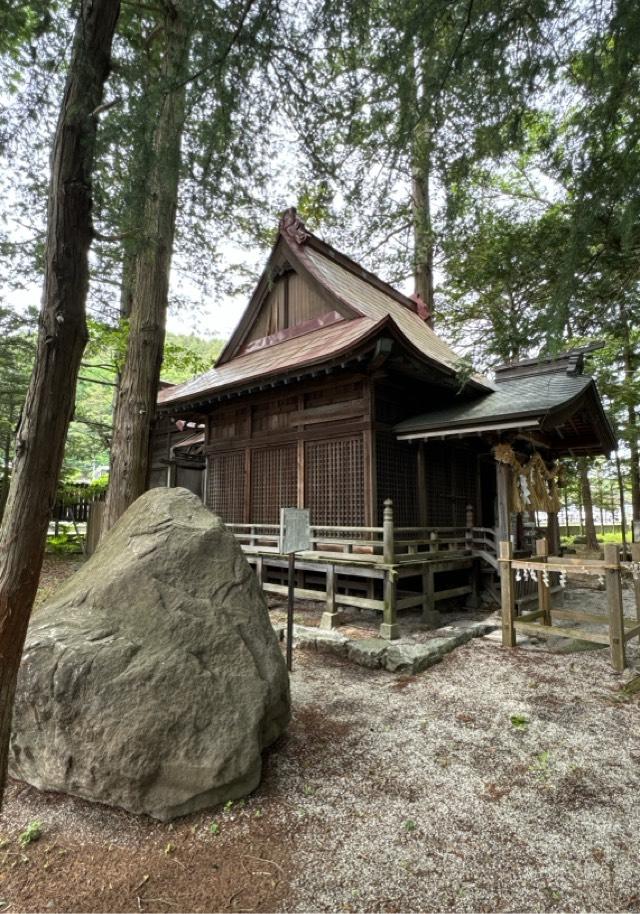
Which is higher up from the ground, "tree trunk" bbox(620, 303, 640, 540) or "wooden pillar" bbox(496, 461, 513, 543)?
"tree trunk" bbox(620, 303, 640, 540)

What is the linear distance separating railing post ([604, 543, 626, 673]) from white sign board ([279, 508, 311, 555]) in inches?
132

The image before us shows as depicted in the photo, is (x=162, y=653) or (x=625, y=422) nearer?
(x=162, y=653)

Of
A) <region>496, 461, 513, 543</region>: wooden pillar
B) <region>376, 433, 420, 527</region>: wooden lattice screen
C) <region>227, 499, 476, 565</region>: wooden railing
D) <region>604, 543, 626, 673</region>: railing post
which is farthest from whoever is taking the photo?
<region>376, 433, 420, 527</region>: wooden lattice screen

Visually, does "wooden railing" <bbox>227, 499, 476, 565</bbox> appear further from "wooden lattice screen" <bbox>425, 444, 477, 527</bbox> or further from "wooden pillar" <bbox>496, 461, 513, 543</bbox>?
"wooden pillar" <bbox>496, 461, 513, 543</bbox>

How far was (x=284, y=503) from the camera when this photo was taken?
31.0 ft

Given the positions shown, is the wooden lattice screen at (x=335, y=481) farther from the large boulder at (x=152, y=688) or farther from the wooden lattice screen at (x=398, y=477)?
the large boulder at (x=152, y=688)

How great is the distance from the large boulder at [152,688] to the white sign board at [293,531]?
2170 mm

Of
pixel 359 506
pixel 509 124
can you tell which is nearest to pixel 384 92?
pixel 509 124

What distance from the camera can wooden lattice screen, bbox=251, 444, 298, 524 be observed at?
9445mm

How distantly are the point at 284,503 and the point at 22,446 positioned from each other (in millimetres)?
7315

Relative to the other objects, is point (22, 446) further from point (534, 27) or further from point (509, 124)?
point (534, 27)

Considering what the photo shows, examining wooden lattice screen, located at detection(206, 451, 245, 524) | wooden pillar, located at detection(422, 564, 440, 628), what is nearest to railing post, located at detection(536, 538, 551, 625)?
wooden pillar, located at detection(422, 564, 440, 628)

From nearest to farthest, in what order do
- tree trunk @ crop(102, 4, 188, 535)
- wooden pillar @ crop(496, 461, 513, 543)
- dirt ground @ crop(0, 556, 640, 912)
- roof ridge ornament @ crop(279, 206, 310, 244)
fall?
dirt ground @ crop(0, 556, 640, 912) < tree trunk @ crop(102, 4, 188, 535) < wooden pillar @ crop(496, 461, 513, 543) < roof ridge ornament @ crop(279, 206, 310, 244)

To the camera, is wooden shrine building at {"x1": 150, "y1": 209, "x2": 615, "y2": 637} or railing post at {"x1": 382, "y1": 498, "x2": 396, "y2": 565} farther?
wooden shrine building at {"x1": 150, "y1": 209, "x2": 615, "y2": 637}
